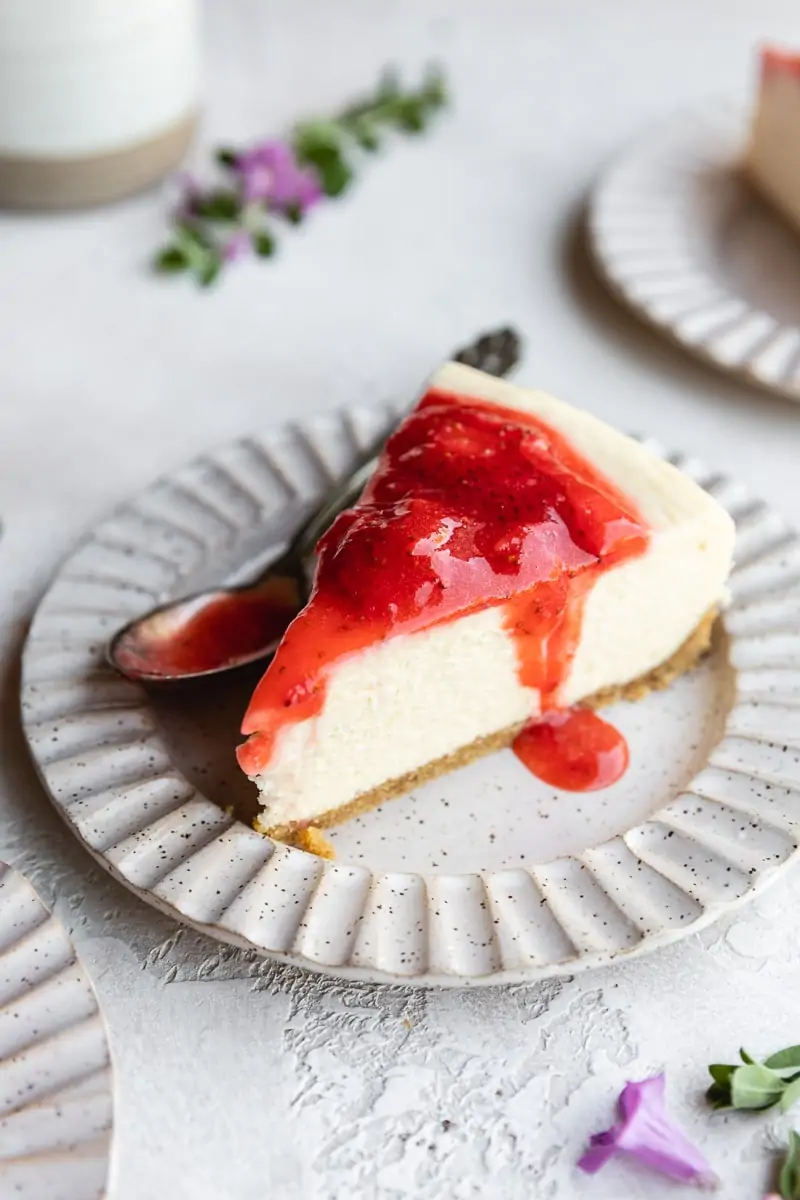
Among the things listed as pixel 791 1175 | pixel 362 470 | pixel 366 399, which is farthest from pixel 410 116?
pixel 791 1175

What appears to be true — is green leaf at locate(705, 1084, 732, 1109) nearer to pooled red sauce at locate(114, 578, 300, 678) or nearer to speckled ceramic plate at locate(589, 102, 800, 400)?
pooled red sauce at locate(114, 578, 300, 678)

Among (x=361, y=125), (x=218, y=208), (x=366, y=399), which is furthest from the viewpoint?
(x=361, y=125)

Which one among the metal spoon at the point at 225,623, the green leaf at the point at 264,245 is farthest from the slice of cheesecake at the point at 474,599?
the green leaf at the point at 264,245

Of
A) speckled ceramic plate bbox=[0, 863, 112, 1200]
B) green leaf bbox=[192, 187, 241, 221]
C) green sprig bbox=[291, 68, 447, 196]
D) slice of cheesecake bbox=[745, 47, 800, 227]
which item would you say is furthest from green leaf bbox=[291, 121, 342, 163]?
speckled ceramic plate bbox=[0, 863, 112, 1200]

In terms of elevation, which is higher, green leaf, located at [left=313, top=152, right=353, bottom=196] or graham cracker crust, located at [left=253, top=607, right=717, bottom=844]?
green leaf, located at [left=313, top=152, right=353, bottom=196]

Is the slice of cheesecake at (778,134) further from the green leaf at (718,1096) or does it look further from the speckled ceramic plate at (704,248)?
the green leaf at (718,1096)

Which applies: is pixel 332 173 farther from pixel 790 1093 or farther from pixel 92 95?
pixel 790 1093
